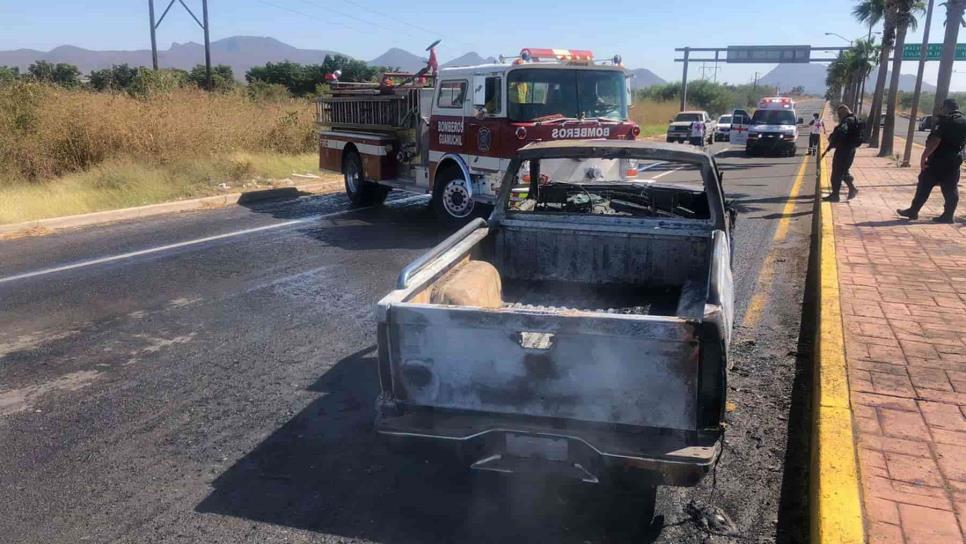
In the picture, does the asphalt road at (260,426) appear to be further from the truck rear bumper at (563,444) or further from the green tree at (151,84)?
the green tree at (151,84)

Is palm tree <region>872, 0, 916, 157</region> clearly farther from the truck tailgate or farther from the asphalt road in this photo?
the truck tailgate

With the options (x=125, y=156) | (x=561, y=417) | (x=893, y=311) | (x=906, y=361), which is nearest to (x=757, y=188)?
(x=893, y=311)

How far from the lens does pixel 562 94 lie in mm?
10148

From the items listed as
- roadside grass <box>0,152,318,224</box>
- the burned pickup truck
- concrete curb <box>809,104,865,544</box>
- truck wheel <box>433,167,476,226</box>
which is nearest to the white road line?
truck wheel <box>433,167,476,226</box>

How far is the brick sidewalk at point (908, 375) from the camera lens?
3.26 metres

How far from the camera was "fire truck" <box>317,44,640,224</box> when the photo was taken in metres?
9.88

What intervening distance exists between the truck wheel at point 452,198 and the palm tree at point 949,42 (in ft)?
40.5

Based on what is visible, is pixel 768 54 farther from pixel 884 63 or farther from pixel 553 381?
pixel 553 381

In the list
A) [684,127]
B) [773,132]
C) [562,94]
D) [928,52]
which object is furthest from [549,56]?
[928,52]

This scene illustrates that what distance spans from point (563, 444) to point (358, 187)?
35.4ft

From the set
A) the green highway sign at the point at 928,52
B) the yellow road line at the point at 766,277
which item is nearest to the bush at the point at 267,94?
the yellow road line at the point at 766,277

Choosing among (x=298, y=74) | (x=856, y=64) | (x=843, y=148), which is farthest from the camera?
(x=856, y=64)

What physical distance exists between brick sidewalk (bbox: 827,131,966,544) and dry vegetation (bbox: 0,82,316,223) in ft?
37.2

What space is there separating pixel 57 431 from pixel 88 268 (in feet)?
15.3
